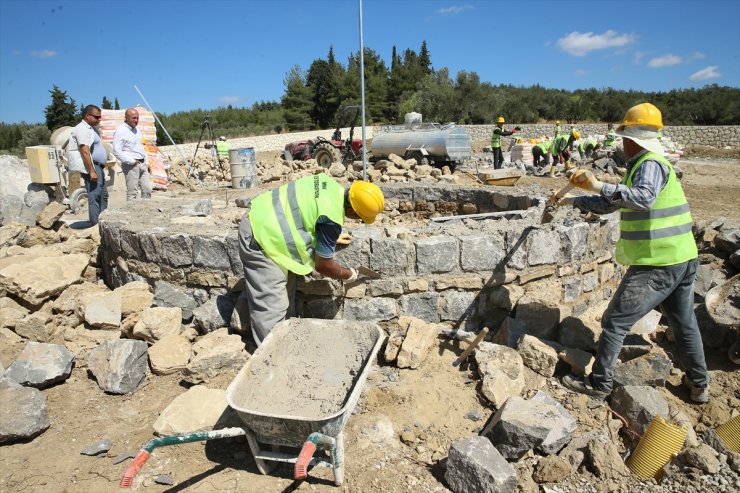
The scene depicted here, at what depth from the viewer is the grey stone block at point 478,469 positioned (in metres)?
2.33

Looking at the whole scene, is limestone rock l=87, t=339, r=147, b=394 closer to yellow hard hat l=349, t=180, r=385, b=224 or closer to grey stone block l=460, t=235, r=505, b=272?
yellow hard hat l=349, t=180, r=385, b=224

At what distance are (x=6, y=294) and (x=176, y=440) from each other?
3.18 metres

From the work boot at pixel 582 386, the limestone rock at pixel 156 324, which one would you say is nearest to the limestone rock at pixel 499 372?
the work boot at pixel 582 386

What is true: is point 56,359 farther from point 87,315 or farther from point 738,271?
point 738,271

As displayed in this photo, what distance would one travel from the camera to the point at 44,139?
85.9 ft

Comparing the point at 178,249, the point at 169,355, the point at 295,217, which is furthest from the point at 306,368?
the point at 178,249

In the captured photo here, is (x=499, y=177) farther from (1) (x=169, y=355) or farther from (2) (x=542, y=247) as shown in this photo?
(1) (x=169, y=355)

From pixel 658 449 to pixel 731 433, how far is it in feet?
1.81

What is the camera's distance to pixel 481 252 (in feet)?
12.9

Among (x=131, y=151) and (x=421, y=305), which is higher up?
(x=131, y=151)

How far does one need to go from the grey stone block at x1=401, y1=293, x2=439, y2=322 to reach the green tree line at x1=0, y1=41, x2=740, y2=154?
95.8 ft

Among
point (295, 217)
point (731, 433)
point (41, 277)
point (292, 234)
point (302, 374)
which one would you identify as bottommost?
point (731, 433)

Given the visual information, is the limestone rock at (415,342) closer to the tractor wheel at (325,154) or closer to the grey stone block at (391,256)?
the grey stone block at (391,256)

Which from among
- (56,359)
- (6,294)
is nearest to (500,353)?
(56,359)
